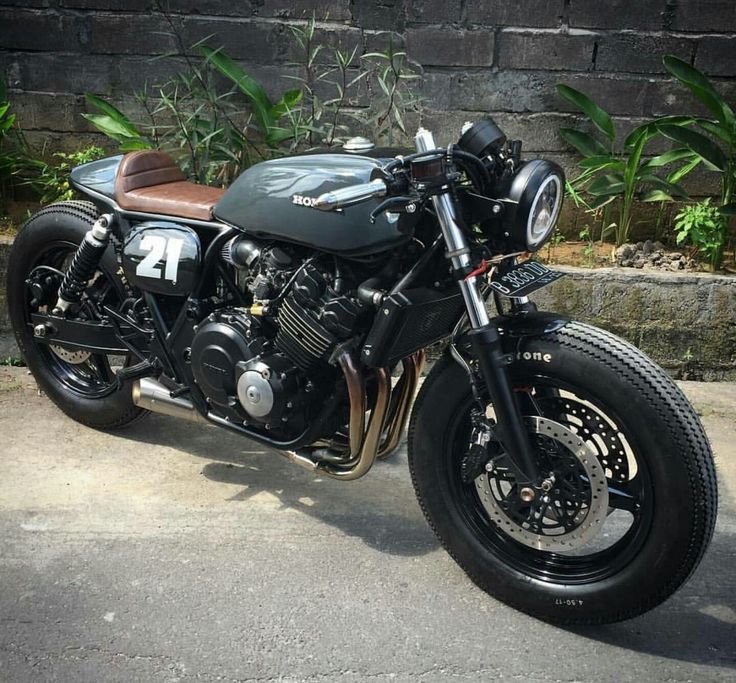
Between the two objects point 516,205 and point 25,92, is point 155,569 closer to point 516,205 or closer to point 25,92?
point 516,205

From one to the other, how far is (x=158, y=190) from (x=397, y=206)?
1.31 meters

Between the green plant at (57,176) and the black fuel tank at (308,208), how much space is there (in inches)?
91.4

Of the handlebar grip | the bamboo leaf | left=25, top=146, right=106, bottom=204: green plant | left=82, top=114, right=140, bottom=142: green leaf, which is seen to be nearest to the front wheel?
the handlebar grip

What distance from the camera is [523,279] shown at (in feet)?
8.66

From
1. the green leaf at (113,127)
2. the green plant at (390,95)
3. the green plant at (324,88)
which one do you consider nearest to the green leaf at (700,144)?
the green plant at (390,95)

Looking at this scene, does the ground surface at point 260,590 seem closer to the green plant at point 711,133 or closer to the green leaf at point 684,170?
the green plant at point 711,133

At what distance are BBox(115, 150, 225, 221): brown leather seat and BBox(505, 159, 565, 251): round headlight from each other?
119cm

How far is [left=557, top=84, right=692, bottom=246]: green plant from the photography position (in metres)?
4.61

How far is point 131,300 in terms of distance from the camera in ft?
11.5

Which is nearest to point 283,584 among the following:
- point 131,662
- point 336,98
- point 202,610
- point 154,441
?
point 202,610

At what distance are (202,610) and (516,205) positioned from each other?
155 centimetres

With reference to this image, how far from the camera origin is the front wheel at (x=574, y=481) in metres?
2.48

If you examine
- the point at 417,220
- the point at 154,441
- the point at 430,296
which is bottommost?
the point at 154,441

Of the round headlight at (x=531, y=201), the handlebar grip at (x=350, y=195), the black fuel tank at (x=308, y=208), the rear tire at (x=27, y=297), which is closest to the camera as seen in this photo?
the handlebar grip at (x=350, y=195)
